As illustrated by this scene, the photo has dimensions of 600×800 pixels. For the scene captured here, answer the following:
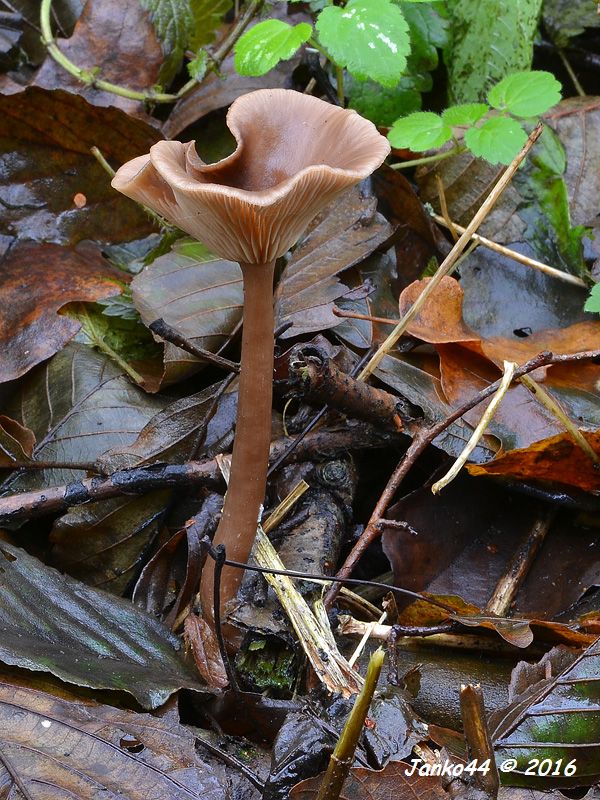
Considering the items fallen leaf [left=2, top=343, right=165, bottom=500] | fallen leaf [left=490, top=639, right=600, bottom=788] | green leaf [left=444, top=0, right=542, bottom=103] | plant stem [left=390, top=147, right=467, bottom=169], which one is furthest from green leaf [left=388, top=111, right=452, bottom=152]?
fallen leaf [left=490, top=639, right=600, bottom=788]

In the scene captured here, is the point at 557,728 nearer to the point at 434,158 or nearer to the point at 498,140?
the point at 498,140

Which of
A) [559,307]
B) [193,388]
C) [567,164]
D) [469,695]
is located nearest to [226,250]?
[193,388]

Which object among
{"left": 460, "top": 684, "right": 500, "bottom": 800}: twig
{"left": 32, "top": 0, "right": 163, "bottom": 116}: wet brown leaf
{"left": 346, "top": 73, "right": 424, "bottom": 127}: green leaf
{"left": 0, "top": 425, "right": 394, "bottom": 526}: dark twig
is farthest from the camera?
{"left": 32, "top": 0, "right": 163, "bottom": 116}: wet brown leaf

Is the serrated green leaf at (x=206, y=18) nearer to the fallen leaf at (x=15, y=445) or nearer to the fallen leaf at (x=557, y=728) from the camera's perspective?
the fallen leaf at (x=15, y=445)

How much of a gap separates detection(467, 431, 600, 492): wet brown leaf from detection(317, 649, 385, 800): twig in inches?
38.2

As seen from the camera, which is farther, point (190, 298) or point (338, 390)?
point (190, 298)

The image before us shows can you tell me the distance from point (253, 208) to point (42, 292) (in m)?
1.27

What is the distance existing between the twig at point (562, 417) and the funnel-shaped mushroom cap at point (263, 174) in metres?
0.79

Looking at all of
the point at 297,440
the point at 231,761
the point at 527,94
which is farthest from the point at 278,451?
the point at 527,94

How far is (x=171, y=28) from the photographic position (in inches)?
119

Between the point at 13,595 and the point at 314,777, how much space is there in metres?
0.83

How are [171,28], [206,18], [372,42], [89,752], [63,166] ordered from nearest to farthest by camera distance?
[89,752], [372,42], [63,166], [171,28], [206,18]

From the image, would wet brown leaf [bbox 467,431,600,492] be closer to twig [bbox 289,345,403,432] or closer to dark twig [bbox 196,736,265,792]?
twig [bbox 289,345,403,432]

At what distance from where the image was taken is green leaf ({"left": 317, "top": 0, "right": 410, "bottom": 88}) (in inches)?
88.4
